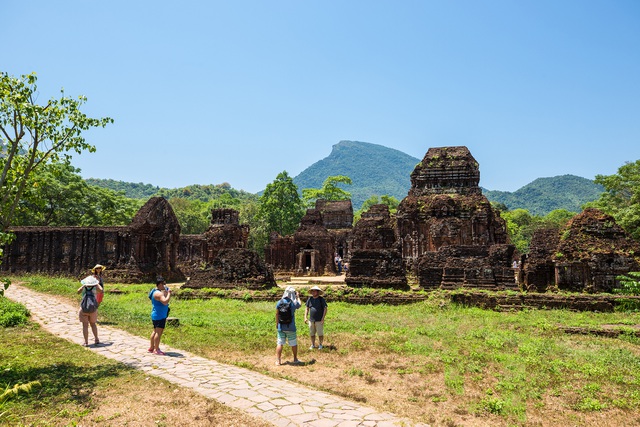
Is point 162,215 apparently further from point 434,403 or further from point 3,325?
point 434,403

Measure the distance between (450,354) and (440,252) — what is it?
10.8 metres

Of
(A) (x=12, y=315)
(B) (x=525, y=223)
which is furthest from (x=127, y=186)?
(A) (x=12, y=315)

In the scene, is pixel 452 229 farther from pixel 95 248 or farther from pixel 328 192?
pixel 328 192

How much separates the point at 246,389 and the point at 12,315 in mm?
8169

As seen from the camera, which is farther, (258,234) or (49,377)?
(258,234)

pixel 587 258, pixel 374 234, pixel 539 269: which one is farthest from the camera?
pixel 374 234

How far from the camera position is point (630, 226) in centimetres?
2547

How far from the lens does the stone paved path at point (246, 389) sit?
5.13m

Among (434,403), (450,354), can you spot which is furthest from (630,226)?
(434,403)

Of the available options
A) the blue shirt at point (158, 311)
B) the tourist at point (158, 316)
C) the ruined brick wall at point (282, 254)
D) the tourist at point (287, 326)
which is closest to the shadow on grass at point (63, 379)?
the tourist at point (158, 316)

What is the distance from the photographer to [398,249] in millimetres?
23391

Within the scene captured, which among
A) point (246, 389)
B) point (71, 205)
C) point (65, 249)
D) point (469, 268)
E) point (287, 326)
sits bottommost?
point (246, 389)

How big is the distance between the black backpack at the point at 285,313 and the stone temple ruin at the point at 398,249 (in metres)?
9.69

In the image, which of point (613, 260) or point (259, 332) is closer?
point (259, 332)
